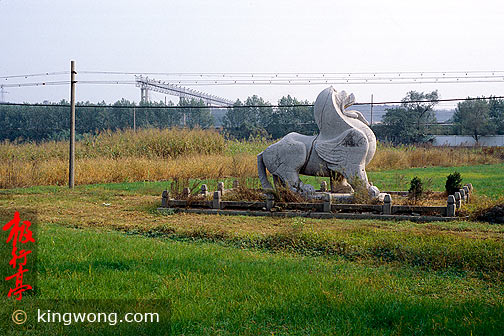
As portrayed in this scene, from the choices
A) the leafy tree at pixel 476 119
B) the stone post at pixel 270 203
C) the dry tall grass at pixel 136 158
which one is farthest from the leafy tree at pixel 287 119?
the stone post at pixel 270 203

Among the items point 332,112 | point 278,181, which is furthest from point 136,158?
point 332,112

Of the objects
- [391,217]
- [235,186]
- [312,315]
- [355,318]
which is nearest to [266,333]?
[312,315]

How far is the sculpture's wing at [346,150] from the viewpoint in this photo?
952 cm

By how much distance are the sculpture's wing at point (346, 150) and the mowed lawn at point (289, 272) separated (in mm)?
1750

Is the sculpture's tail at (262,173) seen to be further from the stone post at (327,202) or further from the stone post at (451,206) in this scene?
the stone post at (451,206)

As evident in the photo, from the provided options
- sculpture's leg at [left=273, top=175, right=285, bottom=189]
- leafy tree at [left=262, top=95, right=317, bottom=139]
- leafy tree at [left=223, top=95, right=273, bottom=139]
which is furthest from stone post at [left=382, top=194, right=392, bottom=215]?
leafy tree at [left=223, top=95, right=273, bottom=139]

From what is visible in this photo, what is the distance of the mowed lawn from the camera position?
12.9ft

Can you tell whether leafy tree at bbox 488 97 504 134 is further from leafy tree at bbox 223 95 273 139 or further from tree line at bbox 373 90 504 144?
leafy tree at bbox 223 95 273 139

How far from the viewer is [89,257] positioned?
5754 millimetres

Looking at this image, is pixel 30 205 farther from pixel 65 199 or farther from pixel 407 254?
pixel 407 254

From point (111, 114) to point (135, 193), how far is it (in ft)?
95.5

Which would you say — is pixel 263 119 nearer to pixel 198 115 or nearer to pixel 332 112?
pixel 198 115

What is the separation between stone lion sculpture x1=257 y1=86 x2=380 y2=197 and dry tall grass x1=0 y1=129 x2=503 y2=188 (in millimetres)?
4365

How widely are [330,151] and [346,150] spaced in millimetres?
310
